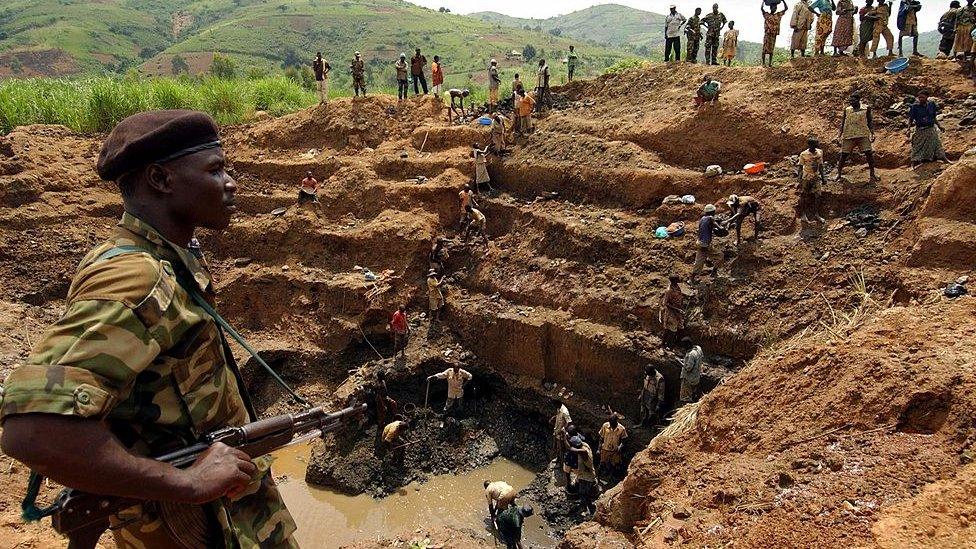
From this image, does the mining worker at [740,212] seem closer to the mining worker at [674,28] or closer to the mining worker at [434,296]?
the mining worker at [434,296]

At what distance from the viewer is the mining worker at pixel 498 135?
14383 millimetres

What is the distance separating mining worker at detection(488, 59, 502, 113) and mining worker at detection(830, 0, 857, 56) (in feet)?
26.2

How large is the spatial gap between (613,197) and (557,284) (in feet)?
8.50

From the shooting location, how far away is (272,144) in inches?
664

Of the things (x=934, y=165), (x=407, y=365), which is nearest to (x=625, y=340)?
(x=407, y=365)

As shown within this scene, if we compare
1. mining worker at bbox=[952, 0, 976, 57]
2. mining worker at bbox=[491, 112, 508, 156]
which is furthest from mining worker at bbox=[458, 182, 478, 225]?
mining worker at bbox=[952, 0, 976, 57]

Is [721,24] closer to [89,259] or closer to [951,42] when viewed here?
[951,42]

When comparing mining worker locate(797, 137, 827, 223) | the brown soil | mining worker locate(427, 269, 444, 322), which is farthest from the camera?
mining worker locate(427, 269, 444, 322)

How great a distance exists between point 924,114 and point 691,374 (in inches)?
227

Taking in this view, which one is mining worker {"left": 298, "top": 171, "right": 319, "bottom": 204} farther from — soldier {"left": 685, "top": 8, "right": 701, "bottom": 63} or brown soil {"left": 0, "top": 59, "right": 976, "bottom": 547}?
soldier {"left": 685, "top": 8, "right": 701, "bottom": 63}

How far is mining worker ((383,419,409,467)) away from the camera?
32.5ft

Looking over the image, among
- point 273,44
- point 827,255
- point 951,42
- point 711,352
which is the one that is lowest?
point 711,352

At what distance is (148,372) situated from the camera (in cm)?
159

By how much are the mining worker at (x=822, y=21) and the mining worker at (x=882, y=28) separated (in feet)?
2.98
